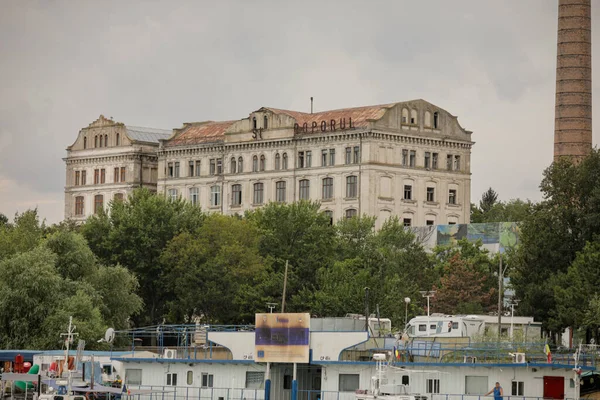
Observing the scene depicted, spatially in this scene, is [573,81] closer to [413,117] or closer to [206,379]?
[413,117]

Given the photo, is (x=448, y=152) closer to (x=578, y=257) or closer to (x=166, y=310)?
(x=166, y=310)

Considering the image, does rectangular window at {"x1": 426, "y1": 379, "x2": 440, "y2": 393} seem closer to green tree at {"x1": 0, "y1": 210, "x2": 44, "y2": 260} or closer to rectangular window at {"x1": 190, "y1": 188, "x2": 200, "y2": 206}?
green tree at {"x1": 0, "y1": 210, "x2": 44, "y2": 260}

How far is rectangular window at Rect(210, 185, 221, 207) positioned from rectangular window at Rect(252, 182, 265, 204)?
18.6 feet

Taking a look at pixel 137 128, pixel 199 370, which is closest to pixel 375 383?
pixel 199 370

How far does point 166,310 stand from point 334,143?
4386 centimetres

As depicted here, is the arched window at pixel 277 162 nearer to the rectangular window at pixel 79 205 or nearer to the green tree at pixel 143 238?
the rectangular window at pixel 79 205

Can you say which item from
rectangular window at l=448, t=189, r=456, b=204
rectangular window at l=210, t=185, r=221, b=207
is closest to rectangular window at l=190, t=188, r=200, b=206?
rectangular window at l=210, t=185, r=221, b=207

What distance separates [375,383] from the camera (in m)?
60.9

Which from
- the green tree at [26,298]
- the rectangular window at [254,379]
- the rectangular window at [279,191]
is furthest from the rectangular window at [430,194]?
the rectangular window at [254,379]

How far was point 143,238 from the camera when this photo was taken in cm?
12350

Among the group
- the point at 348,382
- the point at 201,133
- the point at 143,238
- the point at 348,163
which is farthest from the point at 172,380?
the point at 201,133

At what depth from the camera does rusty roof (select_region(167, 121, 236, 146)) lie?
17462cm

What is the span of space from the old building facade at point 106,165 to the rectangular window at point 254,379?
11054cm

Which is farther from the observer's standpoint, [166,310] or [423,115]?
[423,115]
